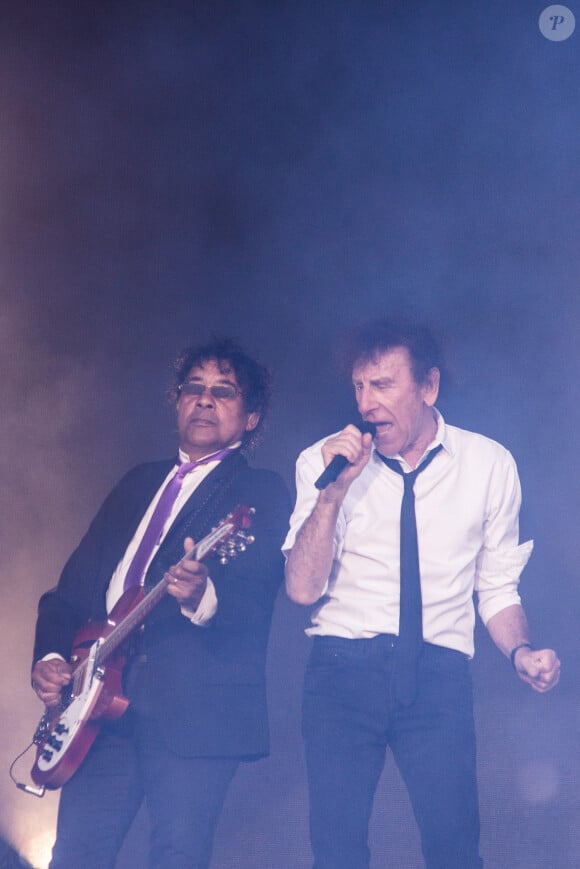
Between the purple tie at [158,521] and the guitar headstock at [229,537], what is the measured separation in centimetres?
30

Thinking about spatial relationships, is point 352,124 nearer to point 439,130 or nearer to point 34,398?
point 439,130

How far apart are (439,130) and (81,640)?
2017 millimetres

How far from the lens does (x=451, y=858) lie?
205 centimetres

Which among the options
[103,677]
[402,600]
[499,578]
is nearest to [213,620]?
[103,677]

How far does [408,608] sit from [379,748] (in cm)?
34

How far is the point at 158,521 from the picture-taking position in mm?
2633

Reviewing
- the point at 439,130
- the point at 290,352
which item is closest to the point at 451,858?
the point at 290,352

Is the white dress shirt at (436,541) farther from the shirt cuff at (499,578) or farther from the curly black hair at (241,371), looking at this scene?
the curly black hair at (241,371)

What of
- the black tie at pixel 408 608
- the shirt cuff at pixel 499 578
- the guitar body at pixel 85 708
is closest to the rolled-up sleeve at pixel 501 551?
the shirt cuff at pixel 499 578

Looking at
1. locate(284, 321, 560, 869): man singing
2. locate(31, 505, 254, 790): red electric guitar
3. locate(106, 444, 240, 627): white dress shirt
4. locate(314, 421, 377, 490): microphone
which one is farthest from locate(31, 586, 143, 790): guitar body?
locate(314, 421, 377, 490): microphone

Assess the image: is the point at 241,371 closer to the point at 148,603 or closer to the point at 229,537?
the point at 229,537

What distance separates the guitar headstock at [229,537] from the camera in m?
2.29

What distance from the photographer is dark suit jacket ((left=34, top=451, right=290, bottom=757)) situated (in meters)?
2.29

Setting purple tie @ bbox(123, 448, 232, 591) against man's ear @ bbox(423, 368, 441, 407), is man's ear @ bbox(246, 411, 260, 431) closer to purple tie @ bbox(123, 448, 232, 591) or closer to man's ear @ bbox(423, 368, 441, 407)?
purple tie @ bbox(123, 448, 232, 591)
